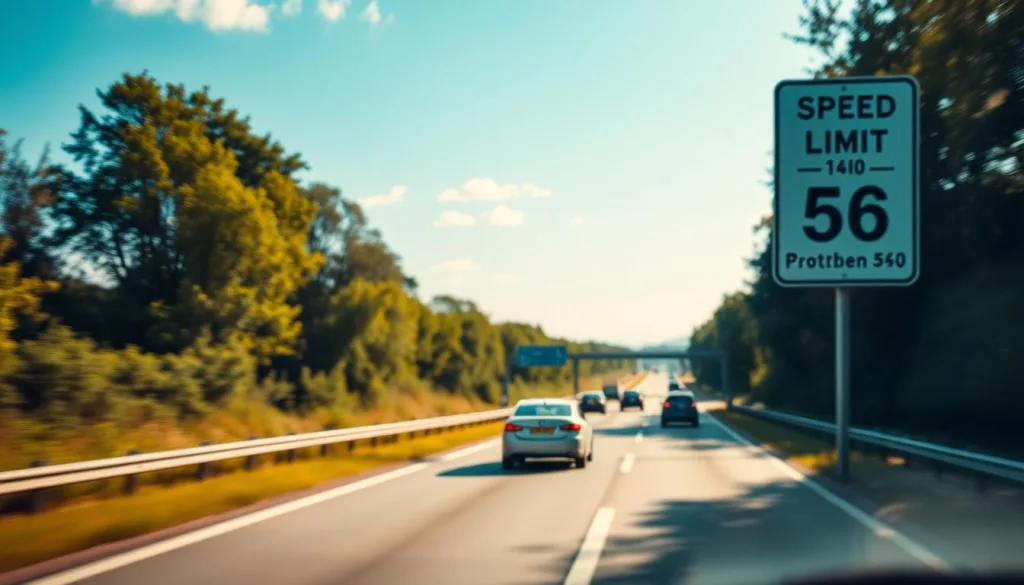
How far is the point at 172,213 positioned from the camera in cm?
4703

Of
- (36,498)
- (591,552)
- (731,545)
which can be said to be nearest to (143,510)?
(36,498)

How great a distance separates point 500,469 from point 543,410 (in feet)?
4.66

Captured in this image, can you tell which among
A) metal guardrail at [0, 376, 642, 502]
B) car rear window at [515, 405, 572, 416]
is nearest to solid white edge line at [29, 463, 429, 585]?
metal guardrail at [0, 376, 642, 502]

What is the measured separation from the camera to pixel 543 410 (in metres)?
18.7

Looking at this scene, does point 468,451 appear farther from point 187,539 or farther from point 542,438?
point 187,539

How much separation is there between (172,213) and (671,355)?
63.5 meters

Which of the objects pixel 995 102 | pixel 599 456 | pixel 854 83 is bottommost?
pixel 599 456

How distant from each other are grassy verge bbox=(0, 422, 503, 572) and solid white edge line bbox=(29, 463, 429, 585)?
539 mm

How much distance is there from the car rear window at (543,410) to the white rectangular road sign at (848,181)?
19.6 feet

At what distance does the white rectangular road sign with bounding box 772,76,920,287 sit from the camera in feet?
45.3

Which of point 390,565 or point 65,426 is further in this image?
point 65,426

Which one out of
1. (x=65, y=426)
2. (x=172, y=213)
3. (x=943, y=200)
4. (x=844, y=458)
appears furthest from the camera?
(x=172, y=213)

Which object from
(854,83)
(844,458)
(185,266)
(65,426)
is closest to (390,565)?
(844,458)

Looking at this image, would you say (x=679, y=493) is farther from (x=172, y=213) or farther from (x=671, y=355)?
(x=671, y=355)
